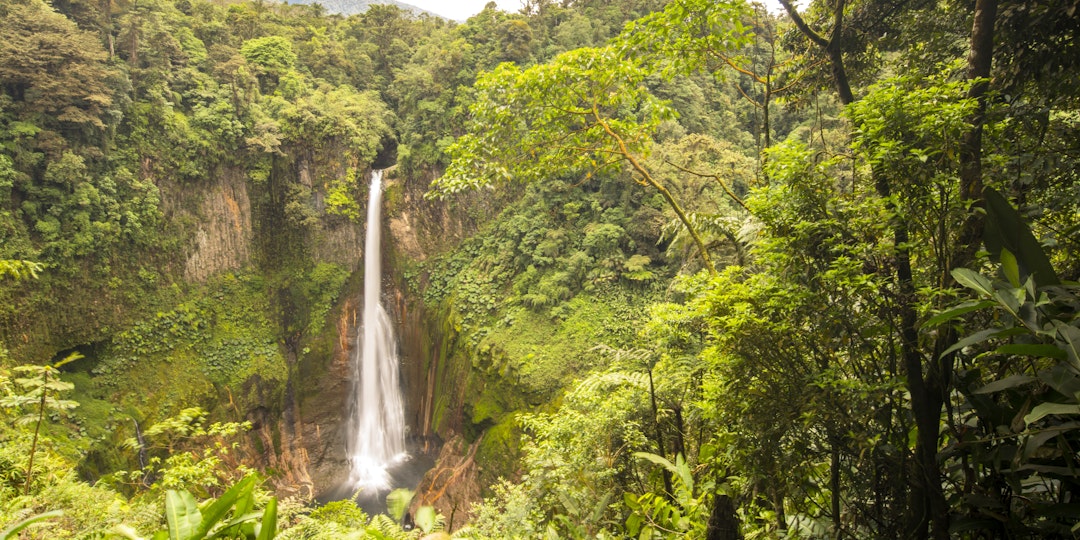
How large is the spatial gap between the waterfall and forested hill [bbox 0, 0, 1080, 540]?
41 cm

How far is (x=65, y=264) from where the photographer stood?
1145cm

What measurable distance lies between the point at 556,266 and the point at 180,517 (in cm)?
1115

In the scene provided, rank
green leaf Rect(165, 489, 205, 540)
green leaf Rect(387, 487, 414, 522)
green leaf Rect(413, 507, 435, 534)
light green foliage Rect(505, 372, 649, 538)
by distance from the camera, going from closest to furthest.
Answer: green leaf Rect(165, 489, 205, 540) < green leaf Rect(413, 507, 435, 534) < green leaf Rect(387, 487, 414, 522) < light green foliage Rect(505, 372, 649, 538)

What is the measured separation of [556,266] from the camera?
12805 millimetres

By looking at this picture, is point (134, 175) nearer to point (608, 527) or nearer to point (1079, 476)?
point (608, 527)

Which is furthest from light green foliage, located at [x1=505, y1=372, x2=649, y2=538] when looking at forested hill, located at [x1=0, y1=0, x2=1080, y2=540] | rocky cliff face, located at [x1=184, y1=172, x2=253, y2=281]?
rocky cliff face, located at [x1=184, y1=172, x2=253, y2=281]

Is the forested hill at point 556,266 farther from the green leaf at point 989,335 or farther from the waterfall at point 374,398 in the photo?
the waterfall at point 374,398

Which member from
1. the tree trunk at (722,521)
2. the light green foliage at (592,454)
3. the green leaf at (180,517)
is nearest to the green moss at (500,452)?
the light green foliage at (592,454)

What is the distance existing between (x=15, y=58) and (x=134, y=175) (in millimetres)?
3056

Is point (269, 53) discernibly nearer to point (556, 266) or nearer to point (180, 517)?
point (556, 266)

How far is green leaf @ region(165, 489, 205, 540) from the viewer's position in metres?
1.77

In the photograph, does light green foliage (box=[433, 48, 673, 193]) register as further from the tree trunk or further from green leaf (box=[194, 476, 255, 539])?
the tree trunk

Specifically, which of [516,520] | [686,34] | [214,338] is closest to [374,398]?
[214,338]

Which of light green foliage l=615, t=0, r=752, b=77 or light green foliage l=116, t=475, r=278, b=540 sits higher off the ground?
light green foliage l=615, t=0, r=752, b=77
